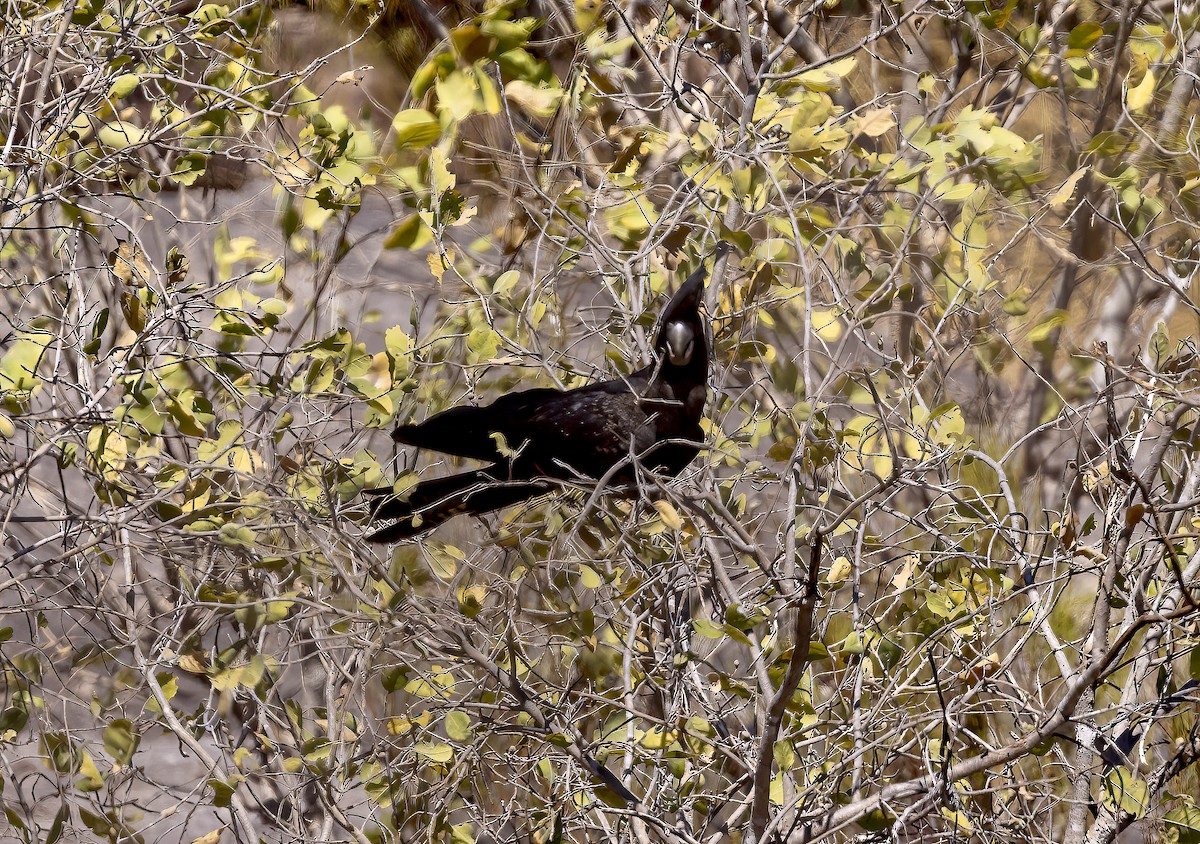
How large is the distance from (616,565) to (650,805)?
61 cm

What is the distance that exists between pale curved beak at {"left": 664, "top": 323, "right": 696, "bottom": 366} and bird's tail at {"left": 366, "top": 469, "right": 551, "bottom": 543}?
14.0 inches

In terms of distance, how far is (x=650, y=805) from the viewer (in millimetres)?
1748

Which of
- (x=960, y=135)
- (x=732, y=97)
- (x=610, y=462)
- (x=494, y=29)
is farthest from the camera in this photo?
(x=732, y=97)

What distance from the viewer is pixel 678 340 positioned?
2004mm

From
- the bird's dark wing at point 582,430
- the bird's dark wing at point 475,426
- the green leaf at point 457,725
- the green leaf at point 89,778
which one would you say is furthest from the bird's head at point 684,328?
the green leaf at point 89,778

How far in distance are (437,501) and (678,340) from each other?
0.57 meters

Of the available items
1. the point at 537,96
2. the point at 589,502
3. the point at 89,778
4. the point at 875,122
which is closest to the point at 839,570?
the point at 589,502

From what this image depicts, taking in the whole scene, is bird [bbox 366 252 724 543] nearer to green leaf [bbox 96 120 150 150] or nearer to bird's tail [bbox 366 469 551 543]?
bird's tail [bbox 366 469 551 543]

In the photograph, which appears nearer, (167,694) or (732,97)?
(167,694)

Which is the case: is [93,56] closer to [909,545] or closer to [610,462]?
[610,462]

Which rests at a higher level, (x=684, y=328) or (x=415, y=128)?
(x=415, y=128)

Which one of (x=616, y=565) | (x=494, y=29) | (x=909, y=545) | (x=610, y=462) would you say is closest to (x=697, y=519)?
(x=610, y=462)

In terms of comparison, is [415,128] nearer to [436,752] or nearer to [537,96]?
[537,96]

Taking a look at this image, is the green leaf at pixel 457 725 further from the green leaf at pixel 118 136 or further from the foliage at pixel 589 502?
the green leaf at pixel 118 136
